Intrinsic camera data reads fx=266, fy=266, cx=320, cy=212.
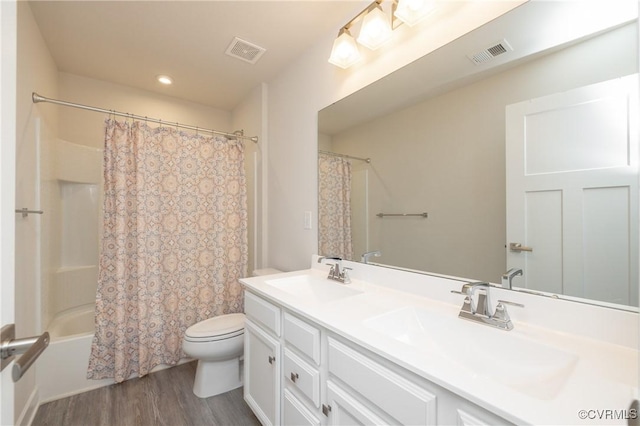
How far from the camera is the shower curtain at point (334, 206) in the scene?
5.69ft

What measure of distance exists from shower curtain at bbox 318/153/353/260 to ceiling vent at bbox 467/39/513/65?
2.65ft

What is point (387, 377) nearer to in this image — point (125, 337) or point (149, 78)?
point (125, 337)

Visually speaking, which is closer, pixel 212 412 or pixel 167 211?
pixel 212 412

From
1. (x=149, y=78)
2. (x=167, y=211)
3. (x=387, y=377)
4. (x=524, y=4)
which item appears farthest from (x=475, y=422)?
(x=149, y=78)

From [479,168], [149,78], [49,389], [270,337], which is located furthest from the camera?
[149,78]

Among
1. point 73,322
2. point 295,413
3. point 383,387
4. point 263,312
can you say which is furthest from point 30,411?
point 383,387

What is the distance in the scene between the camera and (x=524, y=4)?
38.7 inches

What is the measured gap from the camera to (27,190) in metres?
1.67

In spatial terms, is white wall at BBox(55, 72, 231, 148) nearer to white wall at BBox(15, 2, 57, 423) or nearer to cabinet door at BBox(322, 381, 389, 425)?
white wall at BBox(15, 2, 57, 423)

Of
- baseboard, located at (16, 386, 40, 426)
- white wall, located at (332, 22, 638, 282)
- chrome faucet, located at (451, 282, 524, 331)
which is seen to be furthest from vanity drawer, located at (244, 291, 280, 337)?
baseboard, located at (16, 386, 40, 426)

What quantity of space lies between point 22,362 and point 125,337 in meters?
1.92

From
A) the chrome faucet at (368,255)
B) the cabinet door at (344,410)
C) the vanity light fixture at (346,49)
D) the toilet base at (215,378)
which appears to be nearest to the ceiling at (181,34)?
the vanity light fixture at (346,49)

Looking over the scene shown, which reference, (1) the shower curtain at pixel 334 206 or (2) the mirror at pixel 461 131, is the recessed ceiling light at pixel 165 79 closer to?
(1) the shower curtain at pixel 334 206

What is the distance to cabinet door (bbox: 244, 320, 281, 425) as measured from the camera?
1300 mm
